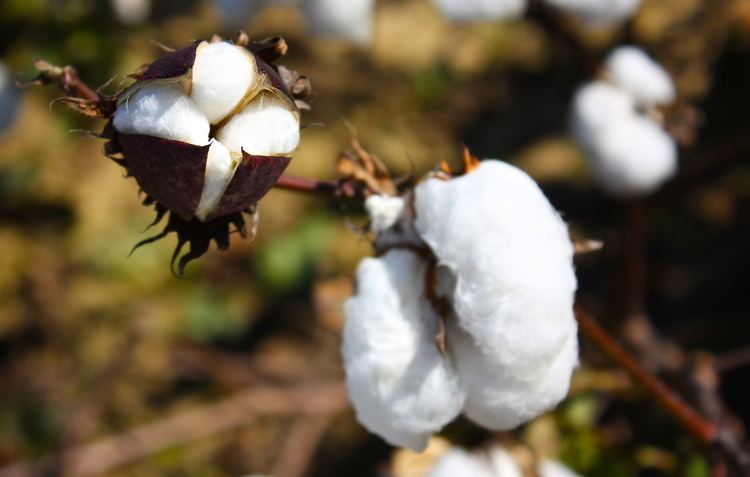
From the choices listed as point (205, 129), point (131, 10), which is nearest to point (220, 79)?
point (205, 129)

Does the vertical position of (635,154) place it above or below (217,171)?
below

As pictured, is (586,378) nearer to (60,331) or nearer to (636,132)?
(636,132)

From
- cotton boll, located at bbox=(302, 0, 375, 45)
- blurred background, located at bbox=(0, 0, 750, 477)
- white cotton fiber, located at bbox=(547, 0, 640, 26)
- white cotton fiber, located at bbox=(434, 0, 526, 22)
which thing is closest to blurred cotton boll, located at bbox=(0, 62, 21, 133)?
blurred background, located at bbox=(0, 0, 750, 477)

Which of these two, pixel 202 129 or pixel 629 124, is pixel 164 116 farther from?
pixel 629 124

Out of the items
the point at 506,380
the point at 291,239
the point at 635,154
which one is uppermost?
the point at 506,380

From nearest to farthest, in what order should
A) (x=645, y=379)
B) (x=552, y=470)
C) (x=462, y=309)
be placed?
(x=462, y=309) → (x=645, y=379) → (x=552, y=470)

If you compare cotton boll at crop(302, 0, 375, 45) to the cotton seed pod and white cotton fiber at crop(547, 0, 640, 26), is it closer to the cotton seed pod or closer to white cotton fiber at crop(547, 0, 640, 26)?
white cotton fiber at crop(547, 0, 640, 26)

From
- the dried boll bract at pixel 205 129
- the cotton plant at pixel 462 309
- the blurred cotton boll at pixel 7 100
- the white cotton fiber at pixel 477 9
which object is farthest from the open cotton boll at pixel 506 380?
the blurred cotton boll at pixel 7 100
